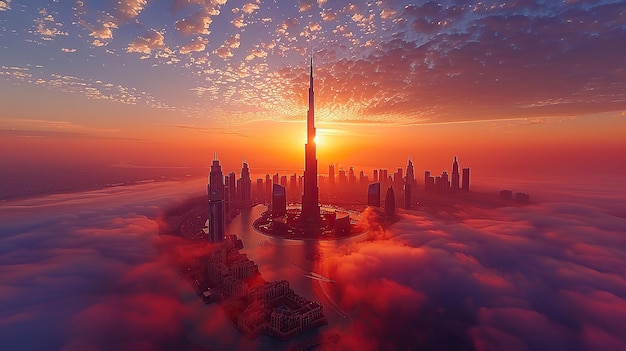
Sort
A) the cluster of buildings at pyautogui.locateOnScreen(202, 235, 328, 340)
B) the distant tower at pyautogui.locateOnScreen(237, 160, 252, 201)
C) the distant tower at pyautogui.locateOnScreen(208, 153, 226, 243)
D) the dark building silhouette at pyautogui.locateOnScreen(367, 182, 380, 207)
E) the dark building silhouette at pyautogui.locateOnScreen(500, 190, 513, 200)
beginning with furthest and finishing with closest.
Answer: the distant tower at pyautogui.locateOnScreen(237, 160, 252, 201) → the dark building silhouette at pyautogui.locateOnScreen(367, 182, 380, 207) → the dark building silhouette at pyautogui.locateOnScreen(500, 190, 513, 200) → the distant tower at pyautogui.locateOnScreen(208, 153, 226, 243) → the cluster of buildings at pyautogui.locateOnScreen(202, 235, 328, 340)

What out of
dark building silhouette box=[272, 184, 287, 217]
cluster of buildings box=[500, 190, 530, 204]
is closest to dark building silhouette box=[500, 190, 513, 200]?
cluster of buildings box=[500, 190, 530, 204]

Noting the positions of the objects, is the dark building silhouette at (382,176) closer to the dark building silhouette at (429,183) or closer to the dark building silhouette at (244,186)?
the dark building silhouette at (429,183)

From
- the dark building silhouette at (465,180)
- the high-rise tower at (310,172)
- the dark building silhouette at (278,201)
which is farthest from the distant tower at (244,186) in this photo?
the dark building silhouette at (465,180)

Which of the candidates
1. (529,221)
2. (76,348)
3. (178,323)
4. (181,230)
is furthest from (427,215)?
(76,348)

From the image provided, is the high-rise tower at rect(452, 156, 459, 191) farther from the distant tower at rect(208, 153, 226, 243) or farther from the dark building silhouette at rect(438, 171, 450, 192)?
the distant tower at rect(208, 153, 226, 243)

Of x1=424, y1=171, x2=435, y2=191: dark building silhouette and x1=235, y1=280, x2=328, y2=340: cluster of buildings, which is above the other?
x1=424, y1=171, x2=435, y2=191: dark building silhouette

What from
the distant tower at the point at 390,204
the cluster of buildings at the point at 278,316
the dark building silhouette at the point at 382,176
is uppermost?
the dark building silhouette at the point at 382,176

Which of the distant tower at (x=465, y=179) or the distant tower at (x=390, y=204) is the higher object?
the distant tower at (x=465, y=179)

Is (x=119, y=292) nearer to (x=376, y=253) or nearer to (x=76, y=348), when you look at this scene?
(x=76, y=348)

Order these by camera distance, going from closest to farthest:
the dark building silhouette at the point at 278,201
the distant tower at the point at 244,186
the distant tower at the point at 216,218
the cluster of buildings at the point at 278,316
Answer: the cluster of buildings at the point at 278,316 → the distant tower at the point at 216,218 → the dark building silhouette at the point at 278,201 → the distant tower at the point at 244,186

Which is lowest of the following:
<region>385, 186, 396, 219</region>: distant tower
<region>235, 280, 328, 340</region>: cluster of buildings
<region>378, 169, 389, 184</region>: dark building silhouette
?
<region>235, 280, 328, 340</region>: cluster of buildings
